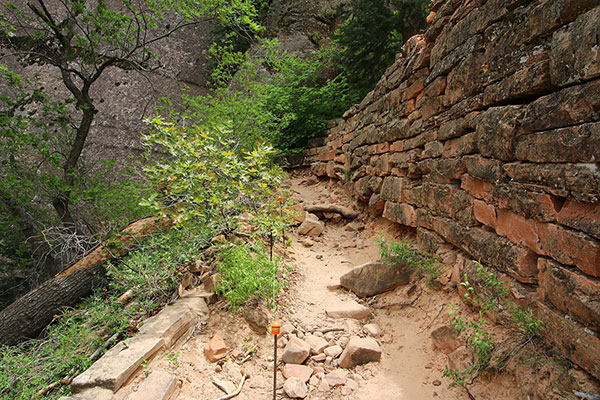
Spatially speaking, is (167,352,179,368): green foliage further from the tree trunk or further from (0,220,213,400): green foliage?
the tree trunk

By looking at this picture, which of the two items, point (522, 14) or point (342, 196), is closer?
point (522, 14)

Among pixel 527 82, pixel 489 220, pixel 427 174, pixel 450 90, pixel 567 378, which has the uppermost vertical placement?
pixel 450 90

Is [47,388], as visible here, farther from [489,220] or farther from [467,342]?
[489,220]

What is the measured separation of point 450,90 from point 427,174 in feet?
3.18

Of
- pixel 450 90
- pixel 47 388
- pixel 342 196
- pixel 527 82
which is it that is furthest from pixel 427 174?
pixel 47 388

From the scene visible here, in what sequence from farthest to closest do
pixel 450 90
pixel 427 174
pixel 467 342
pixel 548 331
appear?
pixel 427 174 < pixel 450 90 < pixel 467 342 < pixel 548 331

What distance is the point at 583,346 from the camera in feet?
4.86

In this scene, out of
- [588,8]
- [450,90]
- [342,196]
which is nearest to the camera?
[588,8]

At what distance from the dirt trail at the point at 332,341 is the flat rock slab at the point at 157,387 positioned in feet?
0.20

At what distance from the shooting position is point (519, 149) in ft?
6.52

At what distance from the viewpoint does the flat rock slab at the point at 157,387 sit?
1.91m

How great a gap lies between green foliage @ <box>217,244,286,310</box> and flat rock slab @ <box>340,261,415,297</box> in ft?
2.84

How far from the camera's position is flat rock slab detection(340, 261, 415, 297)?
3.30m

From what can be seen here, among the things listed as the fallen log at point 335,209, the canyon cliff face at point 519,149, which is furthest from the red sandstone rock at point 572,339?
the fallen log at point 335,209
